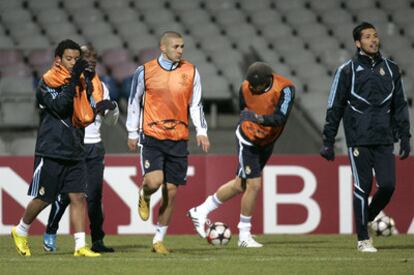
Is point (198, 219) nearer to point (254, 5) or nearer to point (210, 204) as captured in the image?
point (210, 204)

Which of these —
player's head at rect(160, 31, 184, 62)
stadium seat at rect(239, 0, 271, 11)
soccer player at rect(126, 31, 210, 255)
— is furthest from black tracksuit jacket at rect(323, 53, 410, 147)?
stadium seat at rect(239, 0, 271, 11)

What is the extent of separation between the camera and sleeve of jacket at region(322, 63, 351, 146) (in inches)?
407

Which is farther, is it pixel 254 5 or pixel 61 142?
pixel 254 5

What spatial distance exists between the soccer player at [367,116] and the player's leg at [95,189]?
2294mm

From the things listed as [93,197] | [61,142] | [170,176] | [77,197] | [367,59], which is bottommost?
[93,197]

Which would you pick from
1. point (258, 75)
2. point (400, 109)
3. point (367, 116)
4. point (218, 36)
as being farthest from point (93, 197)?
point (218, 36)

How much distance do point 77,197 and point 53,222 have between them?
1.23m

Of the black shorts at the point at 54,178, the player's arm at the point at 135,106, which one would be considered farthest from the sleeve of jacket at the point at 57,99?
the player's arm at the point at 135,106

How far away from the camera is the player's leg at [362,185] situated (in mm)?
10391

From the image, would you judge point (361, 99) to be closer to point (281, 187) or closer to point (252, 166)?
point (252, 166)

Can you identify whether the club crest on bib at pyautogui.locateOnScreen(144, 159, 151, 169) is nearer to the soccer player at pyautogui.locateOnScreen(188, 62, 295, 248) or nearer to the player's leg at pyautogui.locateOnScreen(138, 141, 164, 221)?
the player's leg at pyautogui.locateOnScreen(138, 141, 164, 221)

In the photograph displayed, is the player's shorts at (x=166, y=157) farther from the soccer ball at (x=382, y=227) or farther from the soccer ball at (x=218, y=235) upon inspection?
the soccer ball at (x=382, y=227)

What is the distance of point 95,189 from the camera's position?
1113 cm

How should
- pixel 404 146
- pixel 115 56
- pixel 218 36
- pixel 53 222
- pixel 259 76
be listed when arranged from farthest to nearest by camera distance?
1. pixel 218 36
2. pixel 115 56
3. pixel 259 76
4. pixel 53 222
5. pixel 404 146
